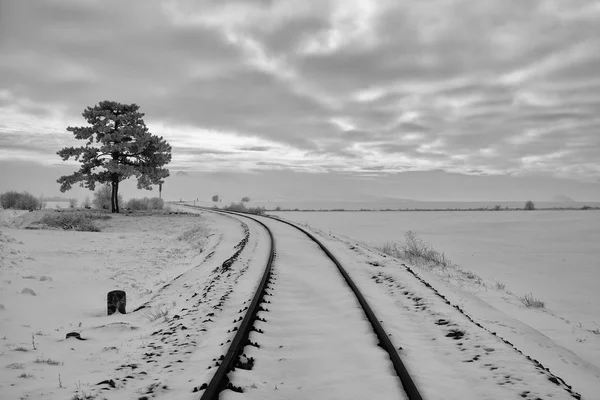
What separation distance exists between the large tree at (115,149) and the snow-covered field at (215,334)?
2156 centimetres

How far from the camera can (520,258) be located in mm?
15305

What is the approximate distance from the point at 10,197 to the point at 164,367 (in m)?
47.1

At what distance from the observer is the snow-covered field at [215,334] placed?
3982mm

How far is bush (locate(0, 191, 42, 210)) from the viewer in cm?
4018

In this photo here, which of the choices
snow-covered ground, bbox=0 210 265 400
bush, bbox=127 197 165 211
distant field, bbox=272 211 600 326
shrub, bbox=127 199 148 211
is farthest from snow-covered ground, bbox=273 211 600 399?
shrub, bbox=127 199 148 211

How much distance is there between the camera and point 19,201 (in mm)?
40312

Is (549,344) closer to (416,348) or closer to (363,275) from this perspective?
(416,348)

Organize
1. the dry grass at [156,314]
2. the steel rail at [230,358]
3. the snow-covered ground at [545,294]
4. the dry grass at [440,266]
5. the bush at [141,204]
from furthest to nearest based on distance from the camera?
1. the bush at [141,204]
2. the dry grass at [440,266]
3. the dry grass at [156,314]
4. the snow-covered ground at [545,294]
5. the steel rail at [230,358]

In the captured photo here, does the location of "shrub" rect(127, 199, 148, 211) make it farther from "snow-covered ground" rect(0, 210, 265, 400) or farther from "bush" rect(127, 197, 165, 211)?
"snow-covered ground" rect(0, 210, 265, 400)

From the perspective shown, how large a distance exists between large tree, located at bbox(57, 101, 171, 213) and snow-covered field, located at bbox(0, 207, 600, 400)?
2156 centimetres

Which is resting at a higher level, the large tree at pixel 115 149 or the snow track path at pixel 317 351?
the large tree at pixel 115 149

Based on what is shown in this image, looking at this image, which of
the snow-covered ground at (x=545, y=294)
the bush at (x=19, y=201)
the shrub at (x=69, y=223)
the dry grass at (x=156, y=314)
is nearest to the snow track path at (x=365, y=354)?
the snow-covered ground at (x=545, y=294)

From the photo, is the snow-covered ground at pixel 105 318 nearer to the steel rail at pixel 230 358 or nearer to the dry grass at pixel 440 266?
the steel rail at pixel 230 358

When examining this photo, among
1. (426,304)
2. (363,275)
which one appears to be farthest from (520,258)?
(426,304)
